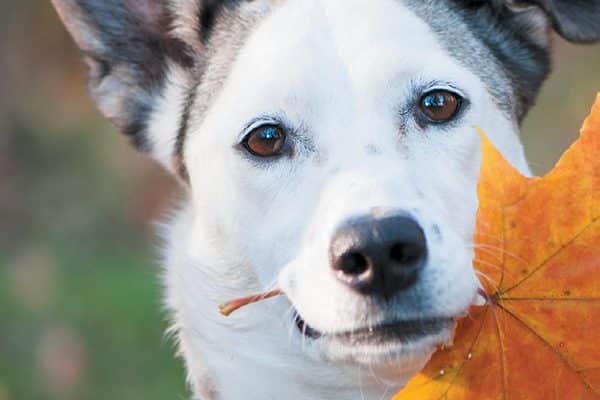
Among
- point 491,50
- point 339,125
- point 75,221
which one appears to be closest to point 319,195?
point 339,125

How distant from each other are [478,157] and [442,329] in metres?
0.57

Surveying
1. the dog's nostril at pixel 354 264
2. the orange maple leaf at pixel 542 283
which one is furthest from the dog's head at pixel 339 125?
the orange maple leaf at pixel 542 283

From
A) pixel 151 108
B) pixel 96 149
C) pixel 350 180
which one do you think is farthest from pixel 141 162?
pixel 350 180

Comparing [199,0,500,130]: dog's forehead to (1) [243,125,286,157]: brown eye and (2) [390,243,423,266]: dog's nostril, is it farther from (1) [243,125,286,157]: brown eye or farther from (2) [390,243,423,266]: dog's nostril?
(2) [390,243,423,266]: dog's nostril

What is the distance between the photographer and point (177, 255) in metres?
3.55

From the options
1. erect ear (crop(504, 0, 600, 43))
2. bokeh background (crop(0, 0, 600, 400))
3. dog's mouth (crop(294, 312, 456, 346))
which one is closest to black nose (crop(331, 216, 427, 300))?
dog's mouth (crop(294, 312, 456, 346))

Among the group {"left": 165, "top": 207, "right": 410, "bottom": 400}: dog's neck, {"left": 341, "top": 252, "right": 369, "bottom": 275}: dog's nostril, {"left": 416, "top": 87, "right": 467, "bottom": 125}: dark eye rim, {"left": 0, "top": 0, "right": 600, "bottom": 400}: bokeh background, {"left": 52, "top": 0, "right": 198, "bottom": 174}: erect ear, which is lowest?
{"left": 0, "top": 0, "right": 600, "bottom": 400}: bokeh background

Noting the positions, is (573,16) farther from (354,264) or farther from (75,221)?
(75,221)

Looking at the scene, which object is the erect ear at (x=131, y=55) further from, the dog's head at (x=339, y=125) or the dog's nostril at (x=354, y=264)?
the dog's nostril at (x=354, y=264)

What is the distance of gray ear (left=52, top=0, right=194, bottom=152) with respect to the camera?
3605 millimetres

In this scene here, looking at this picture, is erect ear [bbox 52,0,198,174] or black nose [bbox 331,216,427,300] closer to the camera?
black nose [bbox 331,216,427,300]

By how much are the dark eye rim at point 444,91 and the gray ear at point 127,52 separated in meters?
0.96

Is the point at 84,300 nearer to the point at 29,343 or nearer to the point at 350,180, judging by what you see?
the point at 29,343

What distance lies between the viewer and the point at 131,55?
12.2 ft
